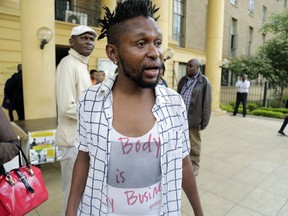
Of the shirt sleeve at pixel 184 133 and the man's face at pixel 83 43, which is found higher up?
the man's face at pixel 83 43

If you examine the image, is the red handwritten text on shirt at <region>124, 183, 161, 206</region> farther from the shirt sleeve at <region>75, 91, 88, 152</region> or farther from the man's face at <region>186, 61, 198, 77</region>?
the man's face at <region>186, 61, 198, 77</region>

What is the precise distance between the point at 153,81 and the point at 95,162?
19.9 inches

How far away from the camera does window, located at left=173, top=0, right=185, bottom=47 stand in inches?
603

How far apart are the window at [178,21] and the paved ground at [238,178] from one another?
1022cm

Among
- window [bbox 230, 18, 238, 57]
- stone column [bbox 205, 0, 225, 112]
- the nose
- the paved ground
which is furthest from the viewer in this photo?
window [bbox 230, 18, 238, 57]

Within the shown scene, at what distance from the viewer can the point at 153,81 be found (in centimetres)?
116

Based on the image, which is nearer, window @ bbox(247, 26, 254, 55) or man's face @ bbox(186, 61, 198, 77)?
man's face @ bbox(186, 61, 198, 77)

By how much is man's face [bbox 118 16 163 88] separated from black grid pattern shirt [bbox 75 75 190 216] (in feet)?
0.58

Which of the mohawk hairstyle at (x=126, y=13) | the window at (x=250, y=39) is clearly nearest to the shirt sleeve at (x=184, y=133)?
the mohawk hairstyle at (x=126, y=13)

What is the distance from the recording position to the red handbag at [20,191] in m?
1.67

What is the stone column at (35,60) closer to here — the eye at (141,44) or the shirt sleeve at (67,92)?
the shirt sleeve at (67,92)

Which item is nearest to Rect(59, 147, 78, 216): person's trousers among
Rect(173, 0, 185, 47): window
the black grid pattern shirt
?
the black grid pattern shirt

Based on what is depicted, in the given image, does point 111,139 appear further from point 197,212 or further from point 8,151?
point 8,151

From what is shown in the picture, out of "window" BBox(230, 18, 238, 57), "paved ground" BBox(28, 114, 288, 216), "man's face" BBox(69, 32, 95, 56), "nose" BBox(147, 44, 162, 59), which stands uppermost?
"window" BBox(230, 18, 238, 57)
